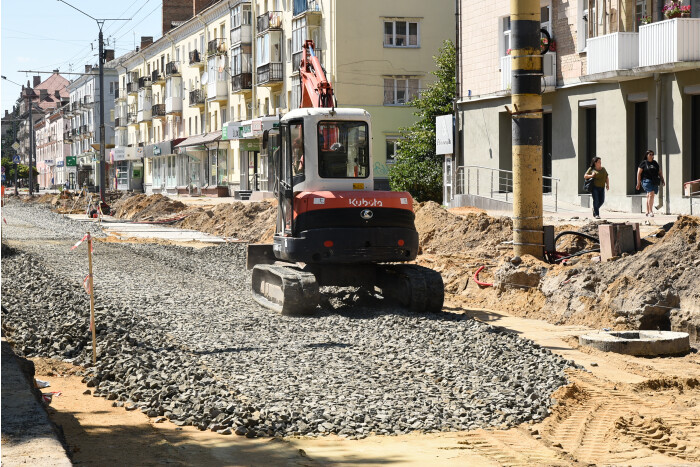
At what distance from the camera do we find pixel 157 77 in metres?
87.3

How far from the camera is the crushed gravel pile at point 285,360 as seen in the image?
29.2 ft

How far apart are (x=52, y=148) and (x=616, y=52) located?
459 feet

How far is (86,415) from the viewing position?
29.7 ft

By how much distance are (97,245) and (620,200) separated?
51.9 ft

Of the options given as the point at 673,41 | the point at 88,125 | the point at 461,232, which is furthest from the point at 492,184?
the point at 88,125

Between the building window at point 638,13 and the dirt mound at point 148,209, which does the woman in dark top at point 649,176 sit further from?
the dirt mound at point 148,209

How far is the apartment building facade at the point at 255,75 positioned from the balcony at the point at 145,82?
105 mm

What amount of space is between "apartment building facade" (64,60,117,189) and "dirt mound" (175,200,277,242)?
66.9m

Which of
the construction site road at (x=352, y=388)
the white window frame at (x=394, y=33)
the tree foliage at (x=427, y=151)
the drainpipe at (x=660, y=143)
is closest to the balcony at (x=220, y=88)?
the white window frame at (x=394, y=33)

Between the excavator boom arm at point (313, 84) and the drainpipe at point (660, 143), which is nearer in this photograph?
the excavator boom arm at point (313, 84)

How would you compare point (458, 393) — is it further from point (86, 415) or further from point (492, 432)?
point (86, 415)

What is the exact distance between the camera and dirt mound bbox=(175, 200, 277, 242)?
1379 inches

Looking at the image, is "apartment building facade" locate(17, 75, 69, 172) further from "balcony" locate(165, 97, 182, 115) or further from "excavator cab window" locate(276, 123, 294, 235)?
"excavator cab window" locate(276, 123, 294, 235)

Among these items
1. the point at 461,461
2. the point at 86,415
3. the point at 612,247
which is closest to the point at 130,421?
the point at 86,415
